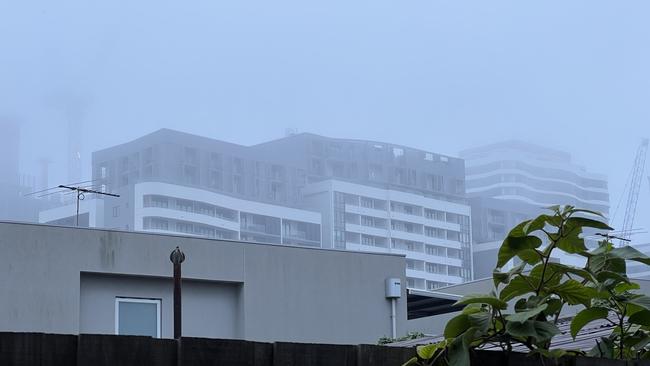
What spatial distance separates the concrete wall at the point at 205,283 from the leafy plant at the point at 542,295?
15279 mm

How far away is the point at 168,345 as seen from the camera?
3.21 meters

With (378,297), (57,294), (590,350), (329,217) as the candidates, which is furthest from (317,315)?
(329,217)

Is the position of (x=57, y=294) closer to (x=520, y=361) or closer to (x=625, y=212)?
(x=520, y=361)

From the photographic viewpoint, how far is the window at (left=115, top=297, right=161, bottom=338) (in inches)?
733

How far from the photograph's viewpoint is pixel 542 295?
3.81 m

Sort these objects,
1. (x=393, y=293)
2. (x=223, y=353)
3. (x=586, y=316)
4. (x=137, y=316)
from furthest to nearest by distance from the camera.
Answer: (x=393, y=293)
(x=137, y=316)
(x=586, y=316)
(x=223, y=353)

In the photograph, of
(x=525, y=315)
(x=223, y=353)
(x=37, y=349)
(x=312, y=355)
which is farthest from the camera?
(x=525, y=315)

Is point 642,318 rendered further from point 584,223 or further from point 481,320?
point 481,320

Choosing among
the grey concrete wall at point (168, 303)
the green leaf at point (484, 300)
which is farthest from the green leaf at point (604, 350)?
the grey concrete wall at point (168, 303)

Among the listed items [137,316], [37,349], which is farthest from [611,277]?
[137,316]

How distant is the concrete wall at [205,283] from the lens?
1861 cm

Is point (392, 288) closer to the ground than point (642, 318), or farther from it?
farther from it

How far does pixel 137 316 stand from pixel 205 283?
1.63 metres

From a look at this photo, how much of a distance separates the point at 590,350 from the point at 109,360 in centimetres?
194
